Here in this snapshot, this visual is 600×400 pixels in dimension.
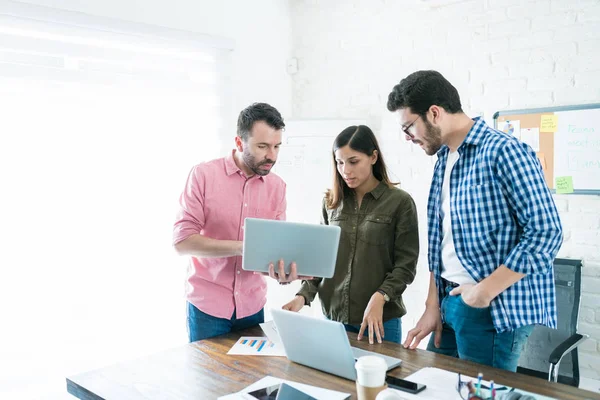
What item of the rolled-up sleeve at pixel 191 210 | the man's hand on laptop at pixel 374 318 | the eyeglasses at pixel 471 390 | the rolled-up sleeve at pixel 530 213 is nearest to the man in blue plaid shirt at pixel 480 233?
the rolled-up sleeve at pixel 530 213

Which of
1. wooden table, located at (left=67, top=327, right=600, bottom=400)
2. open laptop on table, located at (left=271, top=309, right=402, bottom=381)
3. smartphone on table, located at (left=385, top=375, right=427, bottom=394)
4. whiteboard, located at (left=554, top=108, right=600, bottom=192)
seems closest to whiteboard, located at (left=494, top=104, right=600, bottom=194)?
whiteboard, located at (left=554, top=108, right=600, bottom=192)

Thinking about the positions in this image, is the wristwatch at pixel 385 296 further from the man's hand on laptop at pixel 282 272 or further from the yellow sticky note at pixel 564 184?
the yellow sticky note at pixel 564 184

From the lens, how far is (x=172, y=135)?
3266 millimetres

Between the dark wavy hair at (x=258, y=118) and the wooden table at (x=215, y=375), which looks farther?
the dark wavy hair at (x=258, y=118)

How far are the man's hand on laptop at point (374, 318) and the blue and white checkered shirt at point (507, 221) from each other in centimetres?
34

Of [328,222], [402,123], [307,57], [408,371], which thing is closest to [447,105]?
[402,123]

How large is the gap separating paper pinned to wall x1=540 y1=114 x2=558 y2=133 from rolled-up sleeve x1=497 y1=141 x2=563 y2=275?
1.48 meters

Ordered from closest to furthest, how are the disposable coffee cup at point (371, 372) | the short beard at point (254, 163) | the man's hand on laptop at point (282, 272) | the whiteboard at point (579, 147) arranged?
the disposable coffee cup at point (371, 372)
the man's hand on laptop at point (282, 272)
the short beard at point (254, 163)
the whiteboard at point (579, 147)

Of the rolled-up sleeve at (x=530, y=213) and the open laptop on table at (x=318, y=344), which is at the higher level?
the rolled-up sleeve at (x=530, y=213)

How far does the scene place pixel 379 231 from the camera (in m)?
2.03

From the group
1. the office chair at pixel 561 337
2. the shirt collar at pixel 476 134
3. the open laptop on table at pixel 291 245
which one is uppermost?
the shirt collar at pixel 476 134

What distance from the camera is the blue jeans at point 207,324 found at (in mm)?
2109

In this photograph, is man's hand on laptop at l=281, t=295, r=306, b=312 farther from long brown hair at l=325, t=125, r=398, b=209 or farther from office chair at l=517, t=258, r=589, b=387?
office chair at l=517, t=258, r=589, b=387

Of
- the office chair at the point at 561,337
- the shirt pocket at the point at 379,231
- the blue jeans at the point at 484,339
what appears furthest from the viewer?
the office chair at the point at 561,337
